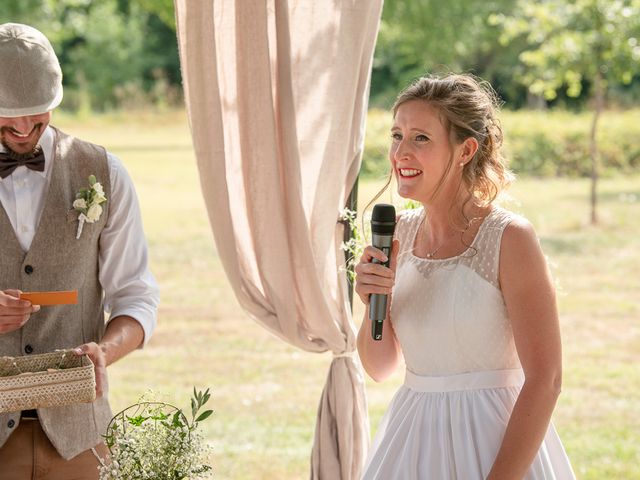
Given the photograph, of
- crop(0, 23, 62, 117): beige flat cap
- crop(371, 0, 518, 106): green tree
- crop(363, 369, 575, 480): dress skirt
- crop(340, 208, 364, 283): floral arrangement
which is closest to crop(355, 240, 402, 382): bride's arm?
crop(363, 369, 575, 480): dress skirt

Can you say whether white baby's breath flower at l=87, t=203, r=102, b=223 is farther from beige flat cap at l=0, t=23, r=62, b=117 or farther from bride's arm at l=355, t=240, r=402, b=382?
bride's arm at l=355, t=240, r=402, b=382

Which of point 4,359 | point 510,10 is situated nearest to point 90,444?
point 4,359

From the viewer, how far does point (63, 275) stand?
2.62 m

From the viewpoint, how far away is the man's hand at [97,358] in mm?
2494

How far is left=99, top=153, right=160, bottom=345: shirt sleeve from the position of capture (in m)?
2.72

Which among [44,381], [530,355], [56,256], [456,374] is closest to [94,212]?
[56,256]

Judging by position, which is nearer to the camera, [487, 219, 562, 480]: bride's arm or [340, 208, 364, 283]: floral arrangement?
[487, 219, 562, 480]: bride's arm

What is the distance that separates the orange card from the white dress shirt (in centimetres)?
30

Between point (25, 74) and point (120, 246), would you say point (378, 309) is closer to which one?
point (120, 246)

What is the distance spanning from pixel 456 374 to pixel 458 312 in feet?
0.53

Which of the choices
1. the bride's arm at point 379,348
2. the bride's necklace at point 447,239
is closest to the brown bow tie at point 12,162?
the bride's arm at point 379,348

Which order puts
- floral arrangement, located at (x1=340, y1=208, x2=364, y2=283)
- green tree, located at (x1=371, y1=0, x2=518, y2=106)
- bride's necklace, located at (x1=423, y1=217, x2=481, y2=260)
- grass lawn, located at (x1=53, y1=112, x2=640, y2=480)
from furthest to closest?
green tree, located at (x1=371, y1=0, x2=518, y2=106), grass lawn, located at (x1=53, y1=112, x2=640, y2=480), floral arrangement, located at (x1=340, y1=208, x2=364, y2=283), bride's necklace, located at (x1=423, y1=217, x2=481, y2=260)

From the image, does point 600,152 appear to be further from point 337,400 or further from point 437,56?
point 337,400

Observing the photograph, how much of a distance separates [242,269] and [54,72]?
98cm
